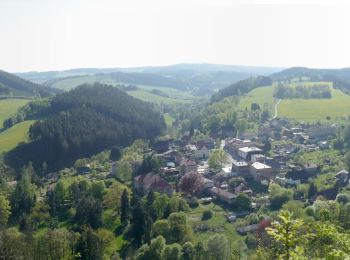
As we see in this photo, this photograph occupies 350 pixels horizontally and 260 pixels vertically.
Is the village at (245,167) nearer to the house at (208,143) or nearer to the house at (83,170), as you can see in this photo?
the house at (208,143)

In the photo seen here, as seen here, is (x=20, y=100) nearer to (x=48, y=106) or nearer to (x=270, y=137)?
(x=48, y=106)

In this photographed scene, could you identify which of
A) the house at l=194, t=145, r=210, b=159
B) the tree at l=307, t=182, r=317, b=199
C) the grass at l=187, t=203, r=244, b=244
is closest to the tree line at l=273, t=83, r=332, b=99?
the house at l=194, t=145, r=210, b=159

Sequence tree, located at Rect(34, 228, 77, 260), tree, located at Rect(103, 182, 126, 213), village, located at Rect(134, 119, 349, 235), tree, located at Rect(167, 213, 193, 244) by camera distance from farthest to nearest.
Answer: village, located at Rect(134, 119, 349, 235)
tree, located at Rect(103, 182, 126, 213)
tree, located at Rect(167, 213, 193, 244)
tree, located at Rect(34, 228, 77, 260)

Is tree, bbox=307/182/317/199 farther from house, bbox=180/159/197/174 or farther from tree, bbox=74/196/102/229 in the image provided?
tree, bbox=74/196/102/229

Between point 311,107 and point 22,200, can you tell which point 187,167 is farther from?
point 311,107

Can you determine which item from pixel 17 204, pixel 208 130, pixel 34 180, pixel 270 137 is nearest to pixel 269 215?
pixel 17 204


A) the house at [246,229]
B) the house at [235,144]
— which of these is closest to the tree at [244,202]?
the house at [246,229]

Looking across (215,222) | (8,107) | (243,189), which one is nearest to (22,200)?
(215,222)
